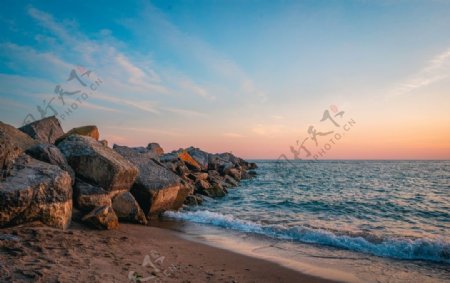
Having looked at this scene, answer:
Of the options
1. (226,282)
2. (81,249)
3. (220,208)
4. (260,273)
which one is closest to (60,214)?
(81,249)

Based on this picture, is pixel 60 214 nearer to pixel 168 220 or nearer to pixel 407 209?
pixel 168 220

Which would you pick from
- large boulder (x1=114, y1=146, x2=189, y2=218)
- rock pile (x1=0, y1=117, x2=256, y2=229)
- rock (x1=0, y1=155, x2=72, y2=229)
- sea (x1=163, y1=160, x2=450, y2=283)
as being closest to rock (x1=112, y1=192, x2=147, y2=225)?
rock pile (x1=0, y1=117, x2=256, y2=229)

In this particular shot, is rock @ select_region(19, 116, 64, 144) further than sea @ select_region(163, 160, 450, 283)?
Yes

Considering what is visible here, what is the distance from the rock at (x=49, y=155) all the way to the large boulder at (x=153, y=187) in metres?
2.92

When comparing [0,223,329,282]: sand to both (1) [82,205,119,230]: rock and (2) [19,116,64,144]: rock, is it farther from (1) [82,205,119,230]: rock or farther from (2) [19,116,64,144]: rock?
(2) [19,116,64,144]: rock

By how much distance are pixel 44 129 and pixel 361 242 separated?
14303mm

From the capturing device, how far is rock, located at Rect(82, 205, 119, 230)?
868cm

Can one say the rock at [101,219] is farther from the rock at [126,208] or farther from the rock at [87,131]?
the rock at [87,131]

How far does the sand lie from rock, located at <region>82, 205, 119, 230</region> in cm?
27

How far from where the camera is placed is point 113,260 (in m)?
6.10

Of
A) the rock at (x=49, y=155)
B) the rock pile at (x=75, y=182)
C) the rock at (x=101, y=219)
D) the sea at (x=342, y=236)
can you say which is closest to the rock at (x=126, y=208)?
Answer: the rock pile at (x=75, y=182)

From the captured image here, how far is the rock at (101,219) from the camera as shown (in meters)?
8.68

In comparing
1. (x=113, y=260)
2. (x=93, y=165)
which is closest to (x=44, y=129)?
(x=93, y=165)

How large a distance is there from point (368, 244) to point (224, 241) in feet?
14.6
